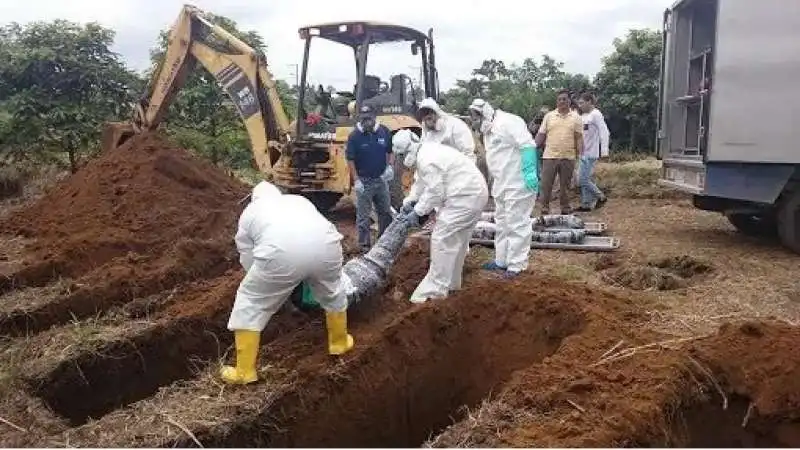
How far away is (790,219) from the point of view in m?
8.10

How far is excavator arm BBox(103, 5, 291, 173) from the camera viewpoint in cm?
1046

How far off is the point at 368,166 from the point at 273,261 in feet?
12.3

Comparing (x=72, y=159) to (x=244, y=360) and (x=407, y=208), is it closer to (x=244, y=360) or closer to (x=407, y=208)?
(x=407, y=208)

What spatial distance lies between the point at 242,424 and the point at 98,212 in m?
5.49

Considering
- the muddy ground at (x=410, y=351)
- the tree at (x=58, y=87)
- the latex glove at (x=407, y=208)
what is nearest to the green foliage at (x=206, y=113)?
the tree at (x=58, y=87)

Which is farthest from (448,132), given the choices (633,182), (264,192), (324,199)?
(633,182)

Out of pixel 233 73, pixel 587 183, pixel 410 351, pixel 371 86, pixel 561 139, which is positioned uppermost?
pixel 233 73

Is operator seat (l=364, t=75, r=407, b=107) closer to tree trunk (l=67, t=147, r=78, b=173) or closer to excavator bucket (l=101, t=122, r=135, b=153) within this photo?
excavator bucket (l=101, t=122, r=135, b=153)

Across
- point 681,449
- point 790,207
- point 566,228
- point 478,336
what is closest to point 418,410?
point 478,336

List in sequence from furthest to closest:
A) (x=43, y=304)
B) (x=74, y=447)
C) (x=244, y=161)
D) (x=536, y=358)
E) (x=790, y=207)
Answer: (x=244, y=161) < (x=790, y=207) < (x=43, y=304) < (x=536, y=358) < (x=74, y=447)

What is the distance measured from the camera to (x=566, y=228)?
8.98 metres

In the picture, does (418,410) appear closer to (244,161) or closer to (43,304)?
(43,304)

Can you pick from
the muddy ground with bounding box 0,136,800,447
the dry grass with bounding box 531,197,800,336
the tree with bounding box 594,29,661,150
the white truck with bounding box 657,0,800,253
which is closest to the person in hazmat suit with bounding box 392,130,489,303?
the muddy ground with bounding box 0,136,800,447

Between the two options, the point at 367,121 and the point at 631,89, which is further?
the point at 631,89
